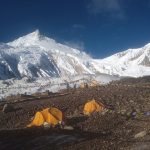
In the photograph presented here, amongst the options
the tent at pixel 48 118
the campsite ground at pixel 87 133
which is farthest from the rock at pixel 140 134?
the tent at pixel 48 118

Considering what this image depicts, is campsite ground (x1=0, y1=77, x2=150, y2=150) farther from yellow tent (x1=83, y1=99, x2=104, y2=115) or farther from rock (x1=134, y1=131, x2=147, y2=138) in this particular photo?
yellow tent (x1=83, y1=99, x2=104, y2=115)

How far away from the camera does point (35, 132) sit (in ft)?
95.8

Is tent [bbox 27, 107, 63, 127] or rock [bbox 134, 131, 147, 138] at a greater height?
tent [bbox 27, 107, 63, 127]

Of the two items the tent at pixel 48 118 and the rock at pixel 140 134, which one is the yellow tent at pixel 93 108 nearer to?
the tent at pixel 48 118

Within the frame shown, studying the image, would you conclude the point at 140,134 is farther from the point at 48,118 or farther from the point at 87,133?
the point at 48,118

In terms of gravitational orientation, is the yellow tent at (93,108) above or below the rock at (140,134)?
above

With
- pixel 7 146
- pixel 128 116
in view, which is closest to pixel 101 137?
pixel 7 146

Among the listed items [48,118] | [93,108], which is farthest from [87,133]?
[93,108]

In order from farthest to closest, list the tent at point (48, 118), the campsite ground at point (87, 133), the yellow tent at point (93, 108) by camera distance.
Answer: the yellow tent at point (93, 108), the tent at point (48, 118), the campsite ground at point (87, 133)

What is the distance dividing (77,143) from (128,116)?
1340 centimetres

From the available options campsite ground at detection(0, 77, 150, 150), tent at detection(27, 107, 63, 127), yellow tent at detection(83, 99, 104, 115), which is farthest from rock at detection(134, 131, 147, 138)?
yellow tent at detection(83, 99, 104, 115)

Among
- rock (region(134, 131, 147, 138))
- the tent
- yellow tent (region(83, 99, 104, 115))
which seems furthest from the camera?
yellow tent (region(83, 99, 104, 115))

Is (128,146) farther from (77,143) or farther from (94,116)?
(94,116)

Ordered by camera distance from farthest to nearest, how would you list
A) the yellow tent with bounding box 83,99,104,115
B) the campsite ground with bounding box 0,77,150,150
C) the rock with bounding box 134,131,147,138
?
the yellow tent with bounding box 83,99,104,115 < the rock with bounding box 134,131,147,138 < the campsite ground with bounding box 0,77,150,150
